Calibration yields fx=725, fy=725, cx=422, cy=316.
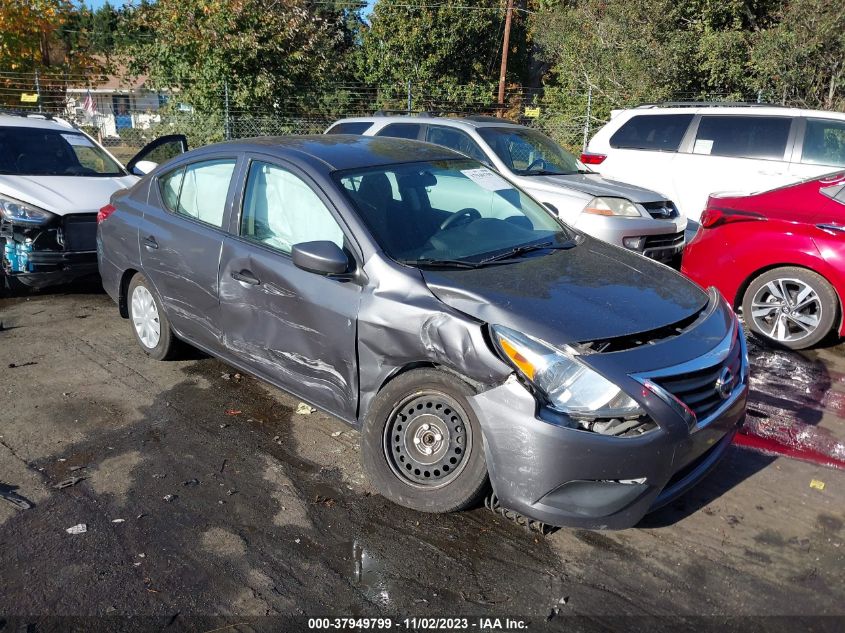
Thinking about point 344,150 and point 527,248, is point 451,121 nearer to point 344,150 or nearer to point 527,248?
point 344,150

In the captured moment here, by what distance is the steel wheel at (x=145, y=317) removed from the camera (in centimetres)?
532

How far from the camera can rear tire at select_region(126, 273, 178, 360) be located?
17.1ft

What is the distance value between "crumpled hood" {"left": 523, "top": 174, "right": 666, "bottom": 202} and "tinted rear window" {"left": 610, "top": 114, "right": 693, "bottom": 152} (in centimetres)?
165

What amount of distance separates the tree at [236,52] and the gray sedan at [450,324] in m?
12.0

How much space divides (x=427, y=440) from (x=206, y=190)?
2415mm

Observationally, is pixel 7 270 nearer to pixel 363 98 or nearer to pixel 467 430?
pixel 467 430

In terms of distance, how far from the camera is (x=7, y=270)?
22.6 ft

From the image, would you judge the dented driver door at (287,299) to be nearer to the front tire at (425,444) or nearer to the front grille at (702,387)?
the front tire at (425,444)

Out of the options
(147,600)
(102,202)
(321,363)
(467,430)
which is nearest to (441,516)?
(467,430)

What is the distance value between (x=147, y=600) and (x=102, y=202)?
5.26 m

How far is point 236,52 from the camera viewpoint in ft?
51.8

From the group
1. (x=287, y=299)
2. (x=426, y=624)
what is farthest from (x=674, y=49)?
(x=426, y=624)

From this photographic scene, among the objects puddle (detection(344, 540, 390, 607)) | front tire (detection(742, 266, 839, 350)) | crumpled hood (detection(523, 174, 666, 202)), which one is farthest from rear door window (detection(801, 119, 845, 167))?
puddle (detection(344, 540, 390, 607))

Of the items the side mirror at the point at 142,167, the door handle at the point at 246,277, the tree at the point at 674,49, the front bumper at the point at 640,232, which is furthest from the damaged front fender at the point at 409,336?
the tree at the point at 674,49
